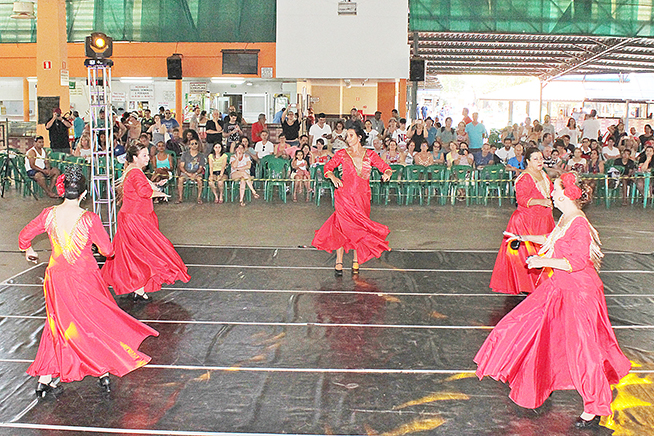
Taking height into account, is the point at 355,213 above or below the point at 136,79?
below

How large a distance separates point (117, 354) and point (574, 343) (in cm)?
305

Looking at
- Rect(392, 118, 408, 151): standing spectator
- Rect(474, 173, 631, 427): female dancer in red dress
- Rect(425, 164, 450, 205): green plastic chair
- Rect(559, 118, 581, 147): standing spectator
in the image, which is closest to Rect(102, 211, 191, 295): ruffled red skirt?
Rect(474, 173, 631, 427): female dancer in red dress

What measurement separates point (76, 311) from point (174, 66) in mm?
17153

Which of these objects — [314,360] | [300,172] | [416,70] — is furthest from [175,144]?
[314,360]

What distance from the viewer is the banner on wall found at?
2242cm

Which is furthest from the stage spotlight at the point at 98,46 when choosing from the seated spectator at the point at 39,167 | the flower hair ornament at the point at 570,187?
the flower hair ornament at the point at 570,187

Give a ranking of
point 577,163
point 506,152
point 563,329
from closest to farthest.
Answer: point 563,329
point 577,163
point 506,152

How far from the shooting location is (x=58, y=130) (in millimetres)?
16484

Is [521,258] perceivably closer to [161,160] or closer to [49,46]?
[161,160]

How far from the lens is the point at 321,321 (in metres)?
6.82

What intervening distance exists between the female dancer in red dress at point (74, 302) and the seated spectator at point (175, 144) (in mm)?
11212

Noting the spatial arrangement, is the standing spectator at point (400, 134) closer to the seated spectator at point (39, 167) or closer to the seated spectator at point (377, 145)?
the seated spectator at point (377, 145)

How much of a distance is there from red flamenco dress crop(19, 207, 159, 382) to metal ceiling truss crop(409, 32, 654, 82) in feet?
48.7

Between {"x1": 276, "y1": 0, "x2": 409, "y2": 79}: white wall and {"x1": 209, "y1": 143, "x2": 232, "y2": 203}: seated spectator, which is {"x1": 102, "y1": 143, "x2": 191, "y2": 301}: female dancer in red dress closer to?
{"x1": 209, "y1": 143, "x2": 232, "y2": 203}: seated spectator
